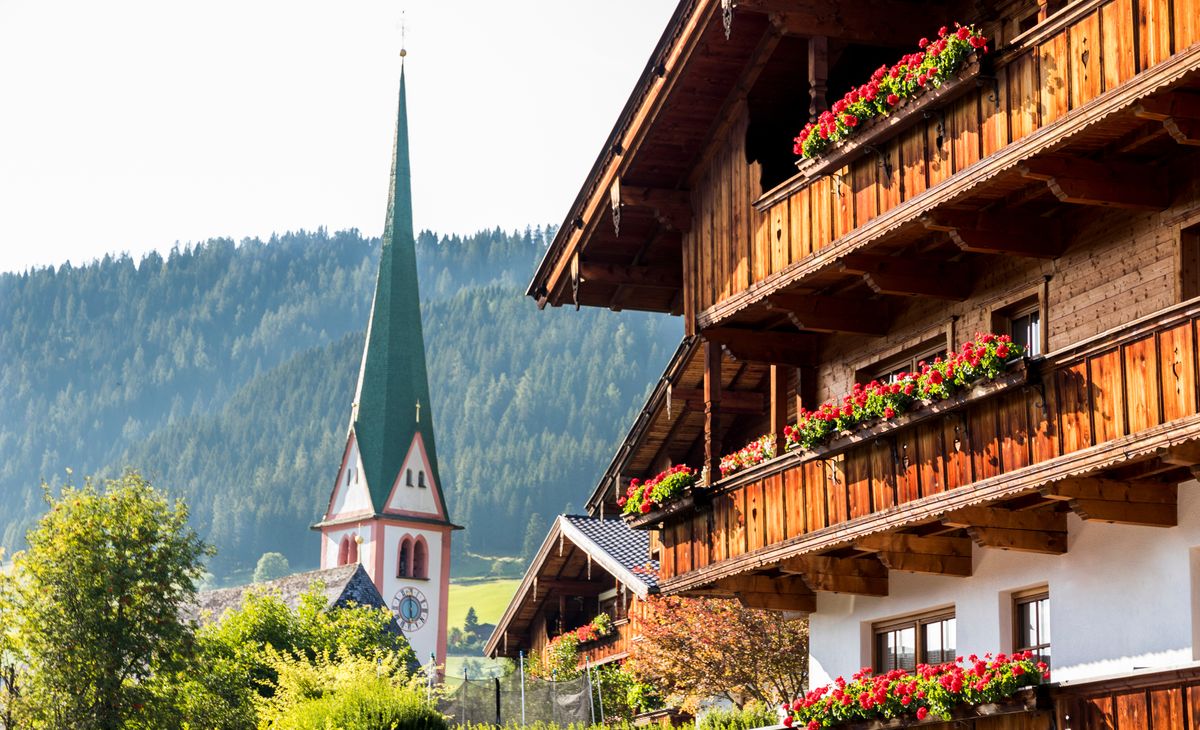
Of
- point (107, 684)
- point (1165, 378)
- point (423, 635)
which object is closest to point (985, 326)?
point (1165, 378)

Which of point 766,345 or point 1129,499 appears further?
point 766,345

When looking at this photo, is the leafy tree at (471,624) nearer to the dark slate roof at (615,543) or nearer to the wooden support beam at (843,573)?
the dark slate roof at (615,543)

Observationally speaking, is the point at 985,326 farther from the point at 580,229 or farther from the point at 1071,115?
the point at 580,229

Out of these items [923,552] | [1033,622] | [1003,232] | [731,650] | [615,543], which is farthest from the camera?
[615,543]

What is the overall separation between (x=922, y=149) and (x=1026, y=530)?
3382mm

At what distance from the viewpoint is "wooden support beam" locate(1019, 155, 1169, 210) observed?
47.9 ft

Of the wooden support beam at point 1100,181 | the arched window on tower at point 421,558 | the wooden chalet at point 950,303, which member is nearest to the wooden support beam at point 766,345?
the wooden chalet at point 950,303

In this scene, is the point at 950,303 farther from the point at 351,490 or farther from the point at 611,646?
the point at 351,490

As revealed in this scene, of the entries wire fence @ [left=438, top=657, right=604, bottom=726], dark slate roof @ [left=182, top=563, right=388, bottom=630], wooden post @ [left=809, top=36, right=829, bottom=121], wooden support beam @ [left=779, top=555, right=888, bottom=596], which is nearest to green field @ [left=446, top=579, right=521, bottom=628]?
dark slate roof @ [left=182, top=563, right=388, bottom=630]

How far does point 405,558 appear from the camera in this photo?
99000 millimetres

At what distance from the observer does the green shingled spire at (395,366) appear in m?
99.7

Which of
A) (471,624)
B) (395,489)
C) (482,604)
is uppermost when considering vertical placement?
(482,604)

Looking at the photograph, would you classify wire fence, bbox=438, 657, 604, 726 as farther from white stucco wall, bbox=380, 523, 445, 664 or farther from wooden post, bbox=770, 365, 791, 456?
white stucco wall, bbox=380, 523, 445, 664

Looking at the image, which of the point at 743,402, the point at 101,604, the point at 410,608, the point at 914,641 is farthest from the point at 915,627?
the point at 410,608
